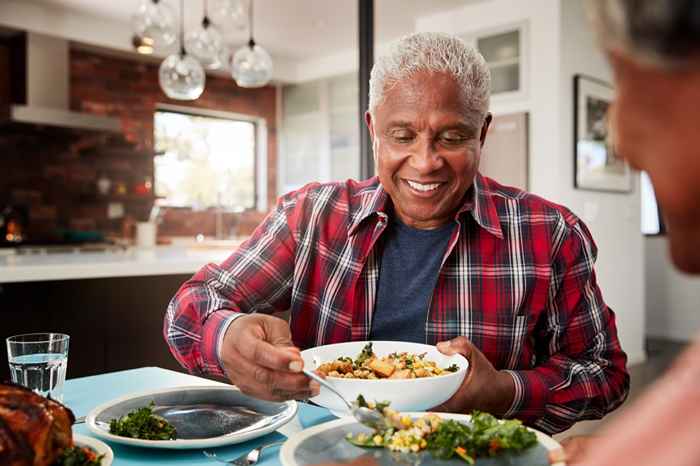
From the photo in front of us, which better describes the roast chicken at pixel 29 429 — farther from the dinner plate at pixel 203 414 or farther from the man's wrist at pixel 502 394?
the man's wrist at pixel 502 394

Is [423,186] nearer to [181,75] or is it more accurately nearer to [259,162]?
[181,75]

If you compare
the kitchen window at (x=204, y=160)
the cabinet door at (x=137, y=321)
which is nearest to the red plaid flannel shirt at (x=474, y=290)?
the cabinet door at (x=137, y=321)

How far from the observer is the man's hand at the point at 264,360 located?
39.3 inches

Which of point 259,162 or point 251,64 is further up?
point 251,64

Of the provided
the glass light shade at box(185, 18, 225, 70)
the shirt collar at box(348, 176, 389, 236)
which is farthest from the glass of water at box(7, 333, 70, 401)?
the glass light shade at box(185, 18, 225, 70)

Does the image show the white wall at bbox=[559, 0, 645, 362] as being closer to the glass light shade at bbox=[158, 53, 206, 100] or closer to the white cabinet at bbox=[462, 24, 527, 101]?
the white cabinet at bbox=[462, 24, 527, 101]

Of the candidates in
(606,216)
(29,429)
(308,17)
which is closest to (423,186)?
(29,429)

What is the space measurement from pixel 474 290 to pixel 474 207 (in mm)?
180

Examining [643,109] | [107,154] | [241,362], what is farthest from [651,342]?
[643,109]

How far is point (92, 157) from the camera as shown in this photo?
5.98 m

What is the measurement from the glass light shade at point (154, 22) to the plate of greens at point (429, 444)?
2925 millimetres

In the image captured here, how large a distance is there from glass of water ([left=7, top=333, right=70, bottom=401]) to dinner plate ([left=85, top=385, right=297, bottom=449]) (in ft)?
0.39

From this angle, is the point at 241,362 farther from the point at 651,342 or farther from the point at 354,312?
the point at 651,342

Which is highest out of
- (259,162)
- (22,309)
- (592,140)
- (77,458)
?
(259,162)
